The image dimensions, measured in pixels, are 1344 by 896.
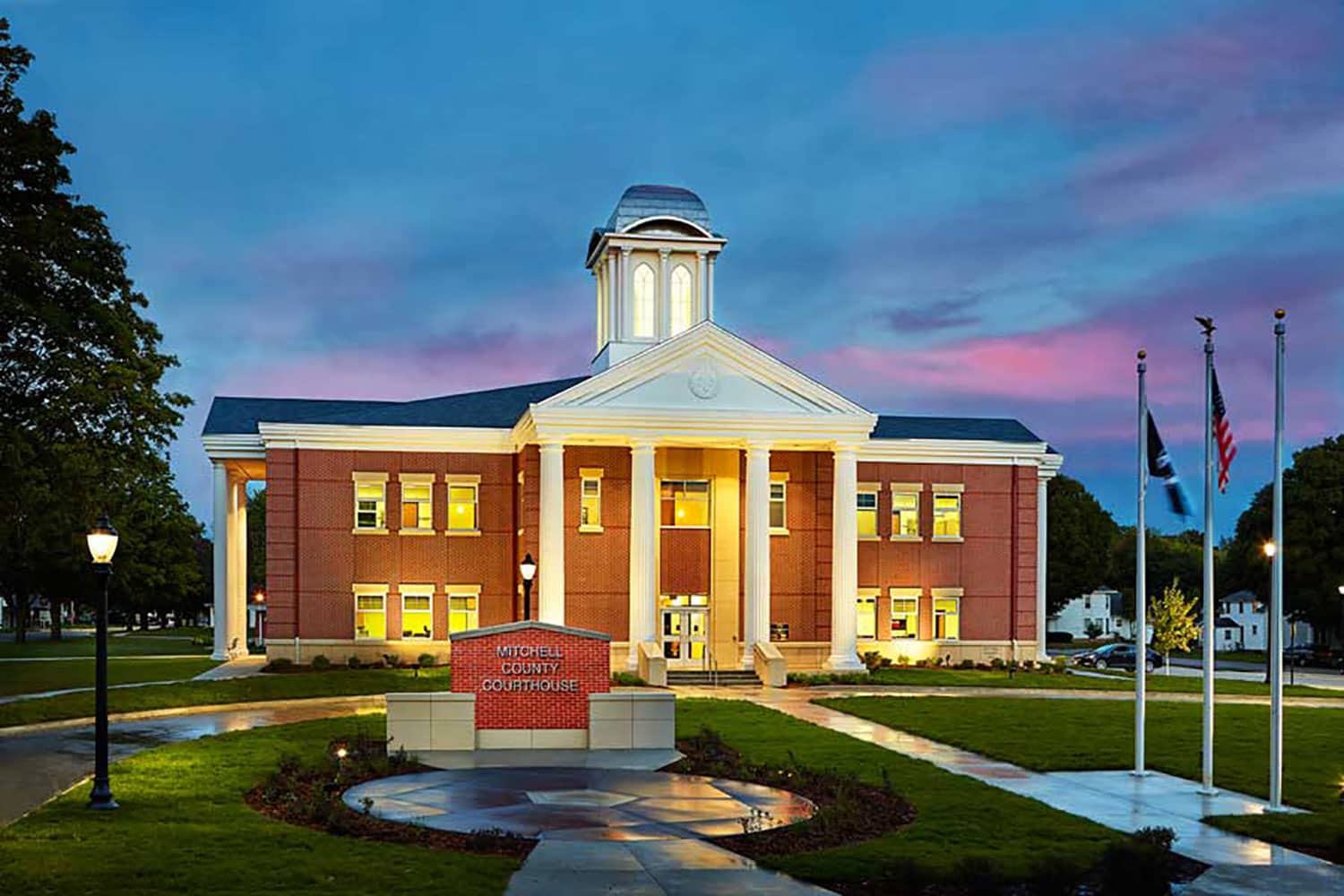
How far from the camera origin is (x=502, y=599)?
5022 centimetres

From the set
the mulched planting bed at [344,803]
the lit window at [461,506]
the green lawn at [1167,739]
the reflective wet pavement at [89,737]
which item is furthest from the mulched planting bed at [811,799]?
the lit window at [461,506]

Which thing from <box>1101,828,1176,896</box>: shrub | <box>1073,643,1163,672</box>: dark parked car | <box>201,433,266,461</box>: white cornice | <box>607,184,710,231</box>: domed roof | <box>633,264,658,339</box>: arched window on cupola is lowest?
<box>1073,643,1163,672</box>: dark parked car

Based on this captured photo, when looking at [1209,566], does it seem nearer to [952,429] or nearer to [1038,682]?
[1038,682]

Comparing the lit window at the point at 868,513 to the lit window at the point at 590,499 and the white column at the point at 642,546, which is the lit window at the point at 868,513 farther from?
the lit window at the point at 590,499

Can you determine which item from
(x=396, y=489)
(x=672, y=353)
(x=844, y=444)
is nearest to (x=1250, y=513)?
(x=844, y=444)

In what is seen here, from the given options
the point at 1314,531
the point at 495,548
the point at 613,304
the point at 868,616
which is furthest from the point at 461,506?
the point at 1314,531

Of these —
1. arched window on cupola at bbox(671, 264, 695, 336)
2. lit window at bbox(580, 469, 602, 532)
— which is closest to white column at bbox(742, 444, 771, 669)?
lit window at bbox(580, 469, 602, 532)

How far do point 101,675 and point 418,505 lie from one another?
3107 centimetres

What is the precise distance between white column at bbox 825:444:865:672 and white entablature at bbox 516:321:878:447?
1.12 metres

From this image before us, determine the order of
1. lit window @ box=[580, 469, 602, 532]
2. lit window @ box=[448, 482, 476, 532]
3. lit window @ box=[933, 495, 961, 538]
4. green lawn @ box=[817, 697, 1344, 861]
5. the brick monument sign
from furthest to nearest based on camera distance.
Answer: lit window @ box=[933, 495, 961, 538]
lit window @ box=[448, 482, 476, 532]
lit window @ box=[580, 469, 602, 532]
the brick monument sign
green lawn @ box=[817, 697, 1344, 861]

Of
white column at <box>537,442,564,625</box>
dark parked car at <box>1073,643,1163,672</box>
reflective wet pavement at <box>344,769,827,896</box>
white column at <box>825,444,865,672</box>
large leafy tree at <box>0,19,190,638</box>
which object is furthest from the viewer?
dark parked car at <box>1073,643,1163,672</box>

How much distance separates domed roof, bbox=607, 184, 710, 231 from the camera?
53188mm

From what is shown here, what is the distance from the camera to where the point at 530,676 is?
25.5 meters

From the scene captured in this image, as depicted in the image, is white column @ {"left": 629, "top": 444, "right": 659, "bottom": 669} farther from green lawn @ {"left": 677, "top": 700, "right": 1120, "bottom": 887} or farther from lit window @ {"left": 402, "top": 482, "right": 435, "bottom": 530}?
green lawn @ {"left": 677, "top": 700, "right": 1120, "bottom": 887}
